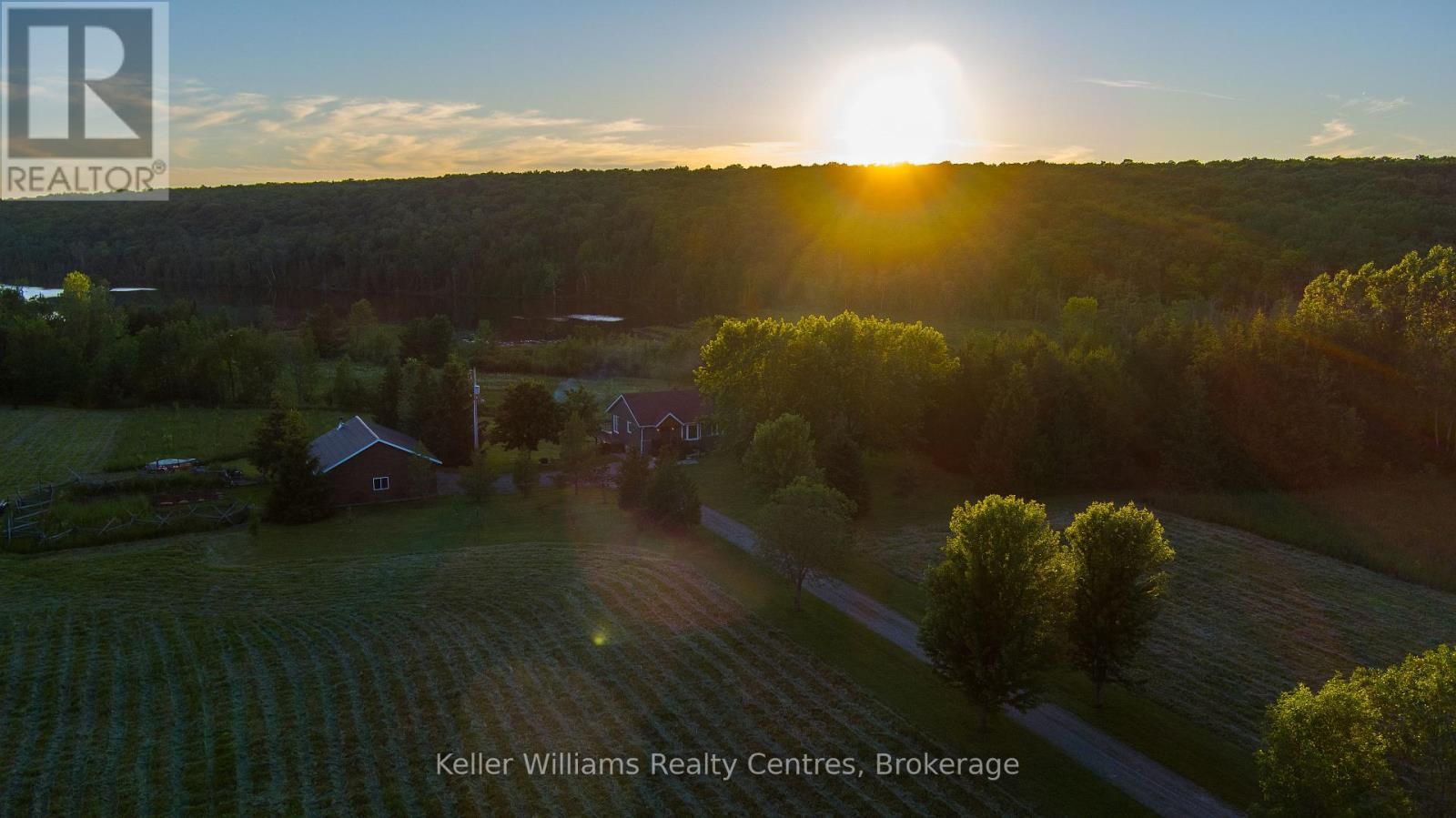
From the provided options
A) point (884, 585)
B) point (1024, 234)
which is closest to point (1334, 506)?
point (884, 585)

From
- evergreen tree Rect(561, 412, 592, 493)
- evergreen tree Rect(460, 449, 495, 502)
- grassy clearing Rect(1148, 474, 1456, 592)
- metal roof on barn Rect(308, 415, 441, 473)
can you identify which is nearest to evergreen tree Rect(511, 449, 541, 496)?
evergreen tree Rect(460, 449, 495, 502)

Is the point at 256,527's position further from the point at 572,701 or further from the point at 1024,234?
the point at 1024,234

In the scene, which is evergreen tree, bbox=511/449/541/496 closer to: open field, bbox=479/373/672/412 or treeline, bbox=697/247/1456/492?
treeline, bbox=697/247/1456/492

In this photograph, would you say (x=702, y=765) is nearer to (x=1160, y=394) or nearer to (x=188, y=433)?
(x=1160, y=394)

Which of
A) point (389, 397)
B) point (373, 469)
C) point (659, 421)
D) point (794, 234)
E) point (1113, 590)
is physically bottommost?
point (373, 469)

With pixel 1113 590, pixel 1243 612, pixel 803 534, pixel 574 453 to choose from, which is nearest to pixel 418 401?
pixel 574 453

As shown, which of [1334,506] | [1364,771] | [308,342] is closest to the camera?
[1364,771]

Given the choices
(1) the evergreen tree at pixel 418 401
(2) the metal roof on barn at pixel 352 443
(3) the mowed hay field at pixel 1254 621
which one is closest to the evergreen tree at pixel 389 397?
(1) the evergreen tree at pixel 418 401
